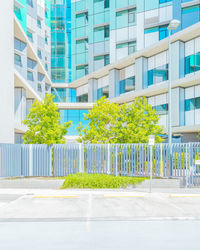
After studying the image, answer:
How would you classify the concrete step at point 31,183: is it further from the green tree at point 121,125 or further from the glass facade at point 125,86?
the glass facade at point 125,86

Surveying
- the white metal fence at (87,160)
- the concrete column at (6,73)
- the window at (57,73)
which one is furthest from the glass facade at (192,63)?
the window at (57,73)

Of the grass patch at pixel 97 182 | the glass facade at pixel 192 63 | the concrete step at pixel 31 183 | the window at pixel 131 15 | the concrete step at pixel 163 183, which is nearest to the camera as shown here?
the grass patch at pixel 97 182

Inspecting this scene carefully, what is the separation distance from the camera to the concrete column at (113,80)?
36.4 metres

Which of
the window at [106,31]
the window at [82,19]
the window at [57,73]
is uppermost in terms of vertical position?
the window at [82,19]

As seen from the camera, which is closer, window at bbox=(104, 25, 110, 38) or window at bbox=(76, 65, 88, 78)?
window at bbox=(104, 25, 110, 38)

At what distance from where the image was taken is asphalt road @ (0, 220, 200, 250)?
20.7 feet

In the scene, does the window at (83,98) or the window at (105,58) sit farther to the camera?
the window at (83,98)

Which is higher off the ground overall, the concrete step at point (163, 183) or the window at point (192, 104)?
the window at point (192, 104)

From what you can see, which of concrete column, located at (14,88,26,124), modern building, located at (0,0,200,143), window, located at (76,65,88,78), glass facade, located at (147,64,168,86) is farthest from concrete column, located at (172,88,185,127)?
window, located at (76,65,88,78)

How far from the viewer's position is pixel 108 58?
1503 inches

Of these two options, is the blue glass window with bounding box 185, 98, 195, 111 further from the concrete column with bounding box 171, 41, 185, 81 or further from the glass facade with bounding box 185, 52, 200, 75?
the glass facade with bounding box 185, 52, 200, 75

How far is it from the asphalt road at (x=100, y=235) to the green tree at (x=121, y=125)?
33.1 ft

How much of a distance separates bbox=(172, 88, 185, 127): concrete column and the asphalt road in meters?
20.1

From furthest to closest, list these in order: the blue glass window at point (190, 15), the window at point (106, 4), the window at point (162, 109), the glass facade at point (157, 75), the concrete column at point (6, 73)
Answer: the window at point (106, 4)
the window at point (162, 109)
the glass facade at point (157, 75)
the blue glass window at point (190, 15)
the concrete column at point (6, 73)
